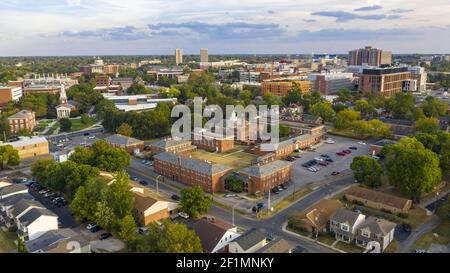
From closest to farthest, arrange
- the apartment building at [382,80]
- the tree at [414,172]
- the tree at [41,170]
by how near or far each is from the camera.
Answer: the tree at [414,172] < the tree at [41,170] < the apartment building at [382,80]

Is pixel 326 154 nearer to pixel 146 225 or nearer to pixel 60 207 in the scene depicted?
pixel 146 225

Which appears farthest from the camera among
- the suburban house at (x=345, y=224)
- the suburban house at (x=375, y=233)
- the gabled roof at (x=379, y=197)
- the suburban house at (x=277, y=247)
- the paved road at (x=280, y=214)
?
the gabled roof at (x=379, y=197)

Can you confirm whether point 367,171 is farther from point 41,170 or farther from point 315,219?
point 41,170

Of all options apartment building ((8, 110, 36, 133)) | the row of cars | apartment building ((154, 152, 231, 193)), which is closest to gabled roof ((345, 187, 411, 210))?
apartment building ((154, 152, 231, 193))

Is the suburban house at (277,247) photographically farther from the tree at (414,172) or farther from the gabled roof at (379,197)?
the tree at (414,172)

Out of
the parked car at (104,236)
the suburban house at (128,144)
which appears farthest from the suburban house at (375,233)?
the suburban house at (128,144)

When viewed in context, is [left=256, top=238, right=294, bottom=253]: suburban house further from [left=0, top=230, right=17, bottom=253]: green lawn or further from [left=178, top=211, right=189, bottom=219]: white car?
[left=0, top=230, right=17, bottom=253]: green lawn
